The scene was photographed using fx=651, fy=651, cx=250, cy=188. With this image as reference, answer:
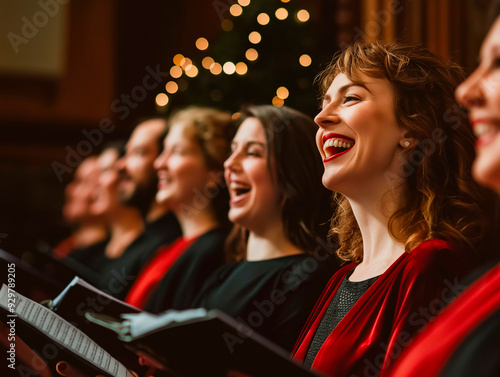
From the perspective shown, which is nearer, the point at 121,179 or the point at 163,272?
the point at 163,272

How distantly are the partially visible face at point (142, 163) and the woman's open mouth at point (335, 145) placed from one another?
1.78 metres

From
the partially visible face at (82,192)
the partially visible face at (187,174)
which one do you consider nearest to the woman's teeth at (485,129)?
the partially visible face at (187,174)

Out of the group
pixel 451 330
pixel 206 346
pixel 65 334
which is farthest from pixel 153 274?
pixel 451 330

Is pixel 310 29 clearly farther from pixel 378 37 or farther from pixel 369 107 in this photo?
pixel 369 107

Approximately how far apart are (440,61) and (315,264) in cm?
70

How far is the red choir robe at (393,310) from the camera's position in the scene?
1.39 metres

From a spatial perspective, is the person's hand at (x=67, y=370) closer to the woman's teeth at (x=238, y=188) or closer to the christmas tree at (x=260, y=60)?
the woman's teeth at (x=238, y=188)

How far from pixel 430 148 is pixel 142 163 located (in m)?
2.06

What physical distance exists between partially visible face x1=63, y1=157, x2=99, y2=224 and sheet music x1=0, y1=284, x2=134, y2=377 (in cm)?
282

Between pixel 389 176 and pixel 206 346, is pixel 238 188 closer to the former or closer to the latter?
pixel 389 176

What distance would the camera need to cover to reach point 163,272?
2803mm

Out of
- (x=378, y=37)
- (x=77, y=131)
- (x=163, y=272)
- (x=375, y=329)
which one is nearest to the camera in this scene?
(x=375, y=329)

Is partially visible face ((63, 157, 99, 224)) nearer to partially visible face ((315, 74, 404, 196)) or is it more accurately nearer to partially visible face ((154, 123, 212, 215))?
partially visible face ((154, 123, 212, 215))

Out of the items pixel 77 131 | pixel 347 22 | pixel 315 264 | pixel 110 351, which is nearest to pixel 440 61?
pixel 315 264
